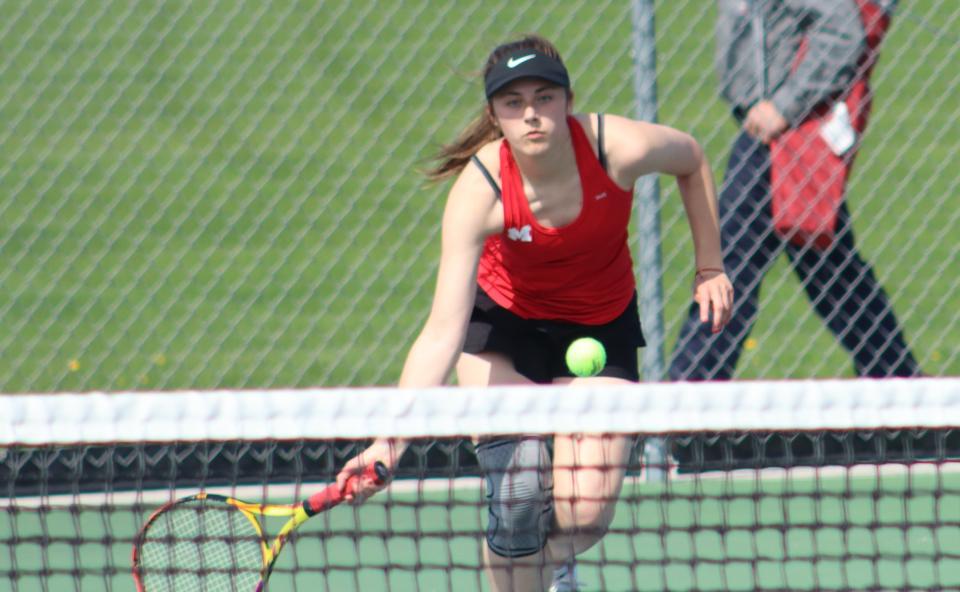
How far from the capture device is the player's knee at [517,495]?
325cm

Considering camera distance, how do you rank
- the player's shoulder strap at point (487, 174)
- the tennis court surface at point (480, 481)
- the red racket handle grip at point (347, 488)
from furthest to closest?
1. the player's shoulder strap at point (487, 174)
2. the red racket handle grip at point (347, 488)
3. the tennis court surface at point (480, 481)

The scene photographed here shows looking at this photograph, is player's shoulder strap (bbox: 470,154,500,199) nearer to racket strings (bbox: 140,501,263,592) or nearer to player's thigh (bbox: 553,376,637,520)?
player's thigh (bbox: 553,376,637,520)

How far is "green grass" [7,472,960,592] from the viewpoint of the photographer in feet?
12.9

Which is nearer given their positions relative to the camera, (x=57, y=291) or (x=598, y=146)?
(x=598, y=146)

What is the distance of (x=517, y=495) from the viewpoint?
10.6 feet

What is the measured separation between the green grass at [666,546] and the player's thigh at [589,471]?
11.3 inches

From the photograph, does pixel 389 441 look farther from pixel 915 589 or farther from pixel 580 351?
pixel 915 589

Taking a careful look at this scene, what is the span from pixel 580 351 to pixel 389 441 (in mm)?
727

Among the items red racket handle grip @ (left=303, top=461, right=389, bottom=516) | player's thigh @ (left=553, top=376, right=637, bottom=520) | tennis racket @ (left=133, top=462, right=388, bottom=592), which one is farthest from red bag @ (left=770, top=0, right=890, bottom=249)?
red racket handle grip @ (left=303, top=461, right=389, bottom=516)

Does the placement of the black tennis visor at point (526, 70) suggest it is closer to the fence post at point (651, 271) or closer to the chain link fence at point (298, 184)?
the fence post at point (651, 271)

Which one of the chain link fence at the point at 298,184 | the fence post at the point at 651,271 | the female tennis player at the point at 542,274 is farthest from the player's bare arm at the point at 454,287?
the chain link fence at the point at 298,184

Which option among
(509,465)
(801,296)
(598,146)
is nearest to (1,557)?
(509,465)

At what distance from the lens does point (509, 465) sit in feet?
10.8

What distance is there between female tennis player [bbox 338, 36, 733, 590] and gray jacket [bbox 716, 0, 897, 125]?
155cm
